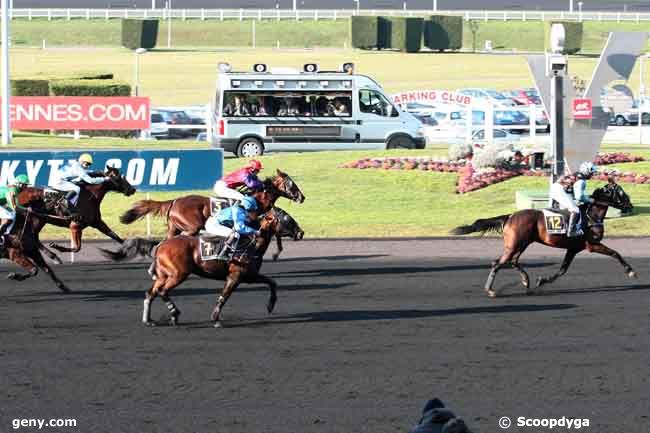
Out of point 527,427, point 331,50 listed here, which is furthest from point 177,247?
point 331,50

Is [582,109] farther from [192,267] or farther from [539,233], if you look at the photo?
[192,267]

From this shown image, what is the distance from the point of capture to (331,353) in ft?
43.1

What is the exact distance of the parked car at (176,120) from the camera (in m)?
45.5

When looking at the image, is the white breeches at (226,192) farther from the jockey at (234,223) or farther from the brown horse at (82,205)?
the jockey at (234,223)

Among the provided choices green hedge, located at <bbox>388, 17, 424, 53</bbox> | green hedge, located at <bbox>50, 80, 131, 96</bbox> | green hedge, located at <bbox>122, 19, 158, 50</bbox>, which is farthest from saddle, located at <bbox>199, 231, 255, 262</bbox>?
green hedge, located at <bbox>122, 19, 158, 50</bbox>

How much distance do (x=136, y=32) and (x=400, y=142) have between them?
1866 inches

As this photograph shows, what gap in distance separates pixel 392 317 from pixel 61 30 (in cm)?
7207

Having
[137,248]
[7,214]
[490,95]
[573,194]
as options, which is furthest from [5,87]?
[490,95]

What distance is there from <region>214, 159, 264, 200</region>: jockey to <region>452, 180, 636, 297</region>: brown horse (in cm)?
318

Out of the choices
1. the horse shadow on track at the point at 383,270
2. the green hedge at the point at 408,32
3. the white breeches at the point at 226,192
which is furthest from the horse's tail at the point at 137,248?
the green hedge at the point at 408,32

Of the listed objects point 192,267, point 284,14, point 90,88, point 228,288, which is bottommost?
point 228,288

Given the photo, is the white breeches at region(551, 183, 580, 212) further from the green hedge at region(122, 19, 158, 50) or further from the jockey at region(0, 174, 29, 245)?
the green hedge at region(122, 19, 158, 50)

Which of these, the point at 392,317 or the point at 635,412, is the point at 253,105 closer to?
the point at 392,317

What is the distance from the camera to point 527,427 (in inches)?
400
